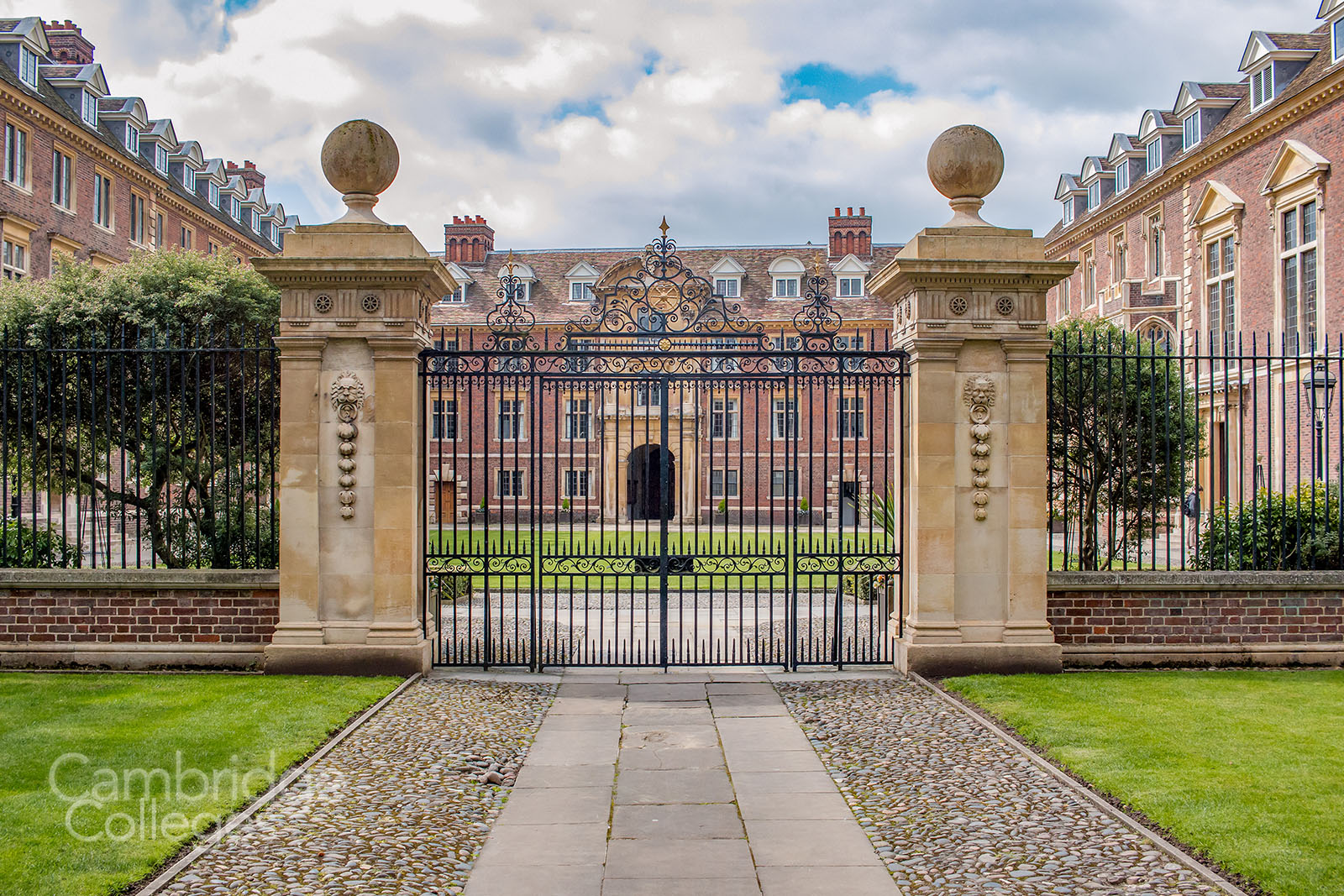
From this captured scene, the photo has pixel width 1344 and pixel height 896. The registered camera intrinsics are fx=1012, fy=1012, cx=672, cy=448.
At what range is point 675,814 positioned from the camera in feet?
17.2

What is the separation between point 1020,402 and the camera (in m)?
8.59

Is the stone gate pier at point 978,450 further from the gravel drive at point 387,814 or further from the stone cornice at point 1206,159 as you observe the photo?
the stone cornice at point 1206,159

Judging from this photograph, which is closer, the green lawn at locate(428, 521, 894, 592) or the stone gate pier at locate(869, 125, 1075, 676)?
the stone gate pier at locate(869, 125, 1075, 676)

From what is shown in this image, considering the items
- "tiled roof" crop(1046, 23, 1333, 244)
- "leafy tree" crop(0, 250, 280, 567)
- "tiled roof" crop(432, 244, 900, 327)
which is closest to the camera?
"leafy tree" crop(0, 250, 280, 567)

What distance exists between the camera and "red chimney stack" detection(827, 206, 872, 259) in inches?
1686

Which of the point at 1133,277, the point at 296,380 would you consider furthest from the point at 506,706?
the point at 1133,277

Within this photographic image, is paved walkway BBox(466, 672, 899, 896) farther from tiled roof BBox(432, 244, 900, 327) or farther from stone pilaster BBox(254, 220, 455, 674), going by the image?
tiled roof BBox(432, 244, 900, 327)

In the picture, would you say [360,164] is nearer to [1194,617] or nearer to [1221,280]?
[1194,617]

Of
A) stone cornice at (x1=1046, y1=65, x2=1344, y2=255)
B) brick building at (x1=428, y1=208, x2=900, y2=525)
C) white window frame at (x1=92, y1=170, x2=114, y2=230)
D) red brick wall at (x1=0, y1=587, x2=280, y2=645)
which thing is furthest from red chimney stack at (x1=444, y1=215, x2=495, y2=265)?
red brick wall at (x1=0, y1=587, x2=280, y2=645)

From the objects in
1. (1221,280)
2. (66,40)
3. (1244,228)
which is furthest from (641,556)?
(66,40)

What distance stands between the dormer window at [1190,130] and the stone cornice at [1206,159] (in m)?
1.47

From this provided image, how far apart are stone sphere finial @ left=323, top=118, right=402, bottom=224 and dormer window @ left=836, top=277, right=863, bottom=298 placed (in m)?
34.4

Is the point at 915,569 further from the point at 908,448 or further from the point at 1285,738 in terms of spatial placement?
the point at 1285,738

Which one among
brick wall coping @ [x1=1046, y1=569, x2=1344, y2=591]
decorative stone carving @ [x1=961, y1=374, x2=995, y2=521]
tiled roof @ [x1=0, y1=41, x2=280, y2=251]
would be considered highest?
tiled roof @ [x1=0, y1=41, x2=280, y2=251]
